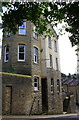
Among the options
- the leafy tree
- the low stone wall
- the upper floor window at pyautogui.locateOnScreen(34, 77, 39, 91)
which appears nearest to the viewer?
the leafy tree

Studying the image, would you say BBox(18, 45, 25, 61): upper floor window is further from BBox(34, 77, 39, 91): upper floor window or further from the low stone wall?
BBox(34, 77, 39, 91): upper floor window

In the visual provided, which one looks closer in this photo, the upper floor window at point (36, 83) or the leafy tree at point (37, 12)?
the leafy tree at point (37, 12)

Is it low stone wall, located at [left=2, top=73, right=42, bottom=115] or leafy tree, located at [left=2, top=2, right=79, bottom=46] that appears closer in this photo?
leafy tree, located at [left=2, top=2, right=79, bottom=46]

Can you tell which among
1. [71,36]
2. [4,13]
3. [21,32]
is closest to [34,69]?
[21,32]

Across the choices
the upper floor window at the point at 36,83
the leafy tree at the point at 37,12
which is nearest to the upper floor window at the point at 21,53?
the upper floor window at the point at 36,83

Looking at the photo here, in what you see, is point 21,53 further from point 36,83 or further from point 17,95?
point 17,95

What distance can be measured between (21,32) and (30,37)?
4.64 feet

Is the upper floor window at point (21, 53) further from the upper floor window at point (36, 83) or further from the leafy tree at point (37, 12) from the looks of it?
the leafy tree at point (37, 12)

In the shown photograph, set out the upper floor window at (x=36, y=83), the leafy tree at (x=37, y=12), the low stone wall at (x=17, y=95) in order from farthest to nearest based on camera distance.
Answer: the upper floor window at (x=36, y=83) → the low stone wall at (x=17, y=95) → the leafy tree at (x=37, y=12)

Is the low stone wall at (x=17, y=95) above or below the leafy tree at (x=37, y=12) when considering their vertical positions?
below

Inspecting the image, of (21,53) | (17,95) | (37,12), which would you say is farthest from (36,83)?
(37,12)

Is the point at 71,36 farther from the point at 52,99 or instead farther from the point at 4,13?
the point at 52,99

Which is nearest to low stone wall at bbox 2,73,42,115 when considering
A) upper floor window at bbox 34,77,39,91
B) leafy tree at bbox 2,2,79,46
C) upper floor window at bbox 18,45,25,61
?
upper floor window at bbox 34,77,39,91

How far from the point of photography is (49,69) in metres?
25.7
